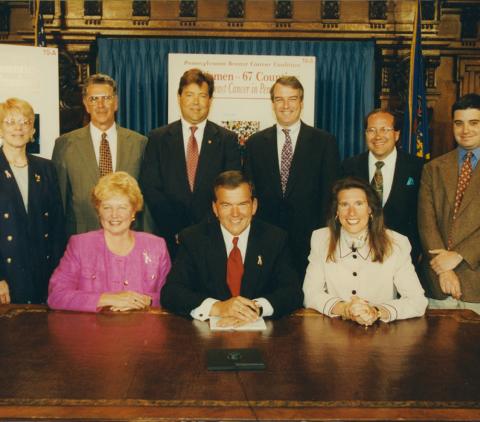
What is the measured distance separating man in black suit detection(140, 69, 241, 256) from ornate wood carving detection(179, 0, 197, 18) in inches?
101

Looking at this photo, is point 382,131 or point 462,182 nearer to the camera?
point 462,182

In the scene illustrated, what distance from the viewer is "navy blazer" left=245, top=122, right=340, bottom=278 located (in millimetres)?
3393

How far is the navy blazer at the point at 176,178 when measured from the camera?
337 cm

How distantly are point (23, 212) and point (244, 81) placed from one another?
2960 millimetres

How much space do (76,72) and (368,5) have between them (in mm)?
2822

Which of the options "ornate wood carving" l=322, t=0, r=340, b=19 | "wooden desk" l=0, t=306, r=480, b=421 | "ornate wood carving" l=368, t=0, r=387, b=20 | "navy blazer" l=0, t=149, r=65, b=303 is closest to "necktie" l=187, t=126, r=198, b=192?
"navy blazer" l=0, t=149, r=65, b=303

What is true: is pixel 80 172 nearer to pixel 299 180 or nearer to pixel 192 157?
pixel 192 157

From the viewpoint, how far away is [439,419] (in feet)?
4.55

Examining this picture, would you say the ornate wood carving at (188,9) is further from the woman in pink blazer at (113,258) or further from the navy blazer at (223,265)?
the navy blazer at (223,265)

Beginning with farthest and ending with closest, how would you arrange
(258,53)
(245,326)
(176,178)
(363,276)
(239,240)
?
(258,53)
(176,178)
(239,240)
(363,276)
(245,326)

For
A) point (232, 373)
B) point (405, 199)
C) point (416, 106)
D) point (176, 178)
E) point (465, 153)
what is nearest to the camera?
point (232, 373)

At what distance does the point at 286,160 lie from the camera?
11.3 ft

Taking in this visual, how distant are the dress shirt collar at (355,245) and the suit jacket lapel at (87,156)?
1555mm

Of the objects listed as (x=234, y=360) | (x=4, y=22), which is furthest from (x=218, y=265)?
(x=4, y=22)
